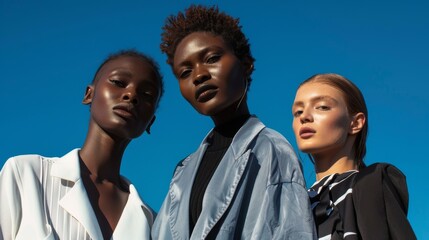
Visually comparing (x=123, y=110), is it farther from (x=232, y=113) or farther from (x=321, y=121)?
(x=321, y=121)

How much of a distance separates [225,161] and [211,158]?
1.19ft

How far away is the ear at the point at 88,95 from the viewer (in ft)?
15.5

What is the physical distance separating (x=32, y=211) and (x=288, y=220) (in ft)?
5.92

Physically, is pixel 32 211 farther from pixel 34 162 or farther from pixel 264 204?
pixel 264 204

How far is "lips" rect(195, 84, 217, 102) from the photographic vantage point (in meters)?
3.60

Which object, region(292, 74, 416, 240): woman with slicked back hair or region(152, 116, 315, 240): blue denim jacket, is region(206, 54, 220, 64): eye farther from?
region(292, 74, 416, 240): woman with slicked back hair

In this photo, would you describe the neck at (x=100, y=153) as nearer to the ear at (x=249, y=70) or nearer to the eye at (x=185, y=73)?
the eye at (x=185, y=73)

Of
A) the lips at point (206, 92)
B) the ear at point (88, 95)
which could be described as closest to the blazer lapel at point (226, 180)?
the lips at point (206, 92)

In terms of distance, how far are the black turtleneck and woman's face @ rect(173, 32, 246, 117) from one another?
140 mm

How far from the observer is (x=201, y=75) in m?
3.62

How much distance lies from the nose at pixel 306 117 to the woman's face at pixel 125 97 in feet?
4.24

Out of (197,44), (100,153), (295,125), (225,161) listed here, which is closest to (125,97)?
(100,153)

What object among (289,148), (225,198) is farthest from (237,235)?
(289,148)

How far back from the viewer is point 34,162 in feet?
13.2
